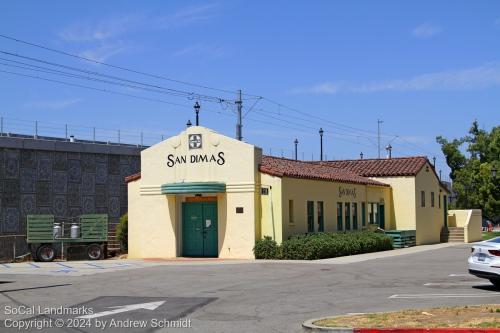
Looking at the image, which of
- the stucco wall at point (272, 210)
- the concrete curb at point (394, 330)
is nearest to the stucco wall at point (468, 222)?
the stucco wall at point (272, 210)

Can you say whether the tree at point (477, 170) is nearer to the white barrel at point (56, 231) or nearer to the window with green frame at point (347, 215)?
the window with green frame at point (347, 215)

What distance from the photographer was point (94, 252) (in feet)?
96.7

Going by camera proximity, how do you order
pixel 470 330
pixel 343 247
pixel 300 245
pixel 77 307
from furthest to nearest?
pixel 343 247 → pixel 300 245 → pixel 77 307 → pixel 470 330

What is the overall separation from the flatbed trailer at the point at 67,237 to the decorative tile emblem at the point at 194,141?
499 cm

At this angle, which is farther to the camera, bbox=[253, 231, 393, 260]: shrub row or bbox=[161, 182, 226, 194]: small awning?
bbox=[161, 182, 226, 194]: small awning

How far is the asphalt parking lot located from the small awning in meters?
3.97

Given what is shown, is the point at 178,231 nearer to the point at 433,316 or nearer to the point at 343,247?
the point at 343,247

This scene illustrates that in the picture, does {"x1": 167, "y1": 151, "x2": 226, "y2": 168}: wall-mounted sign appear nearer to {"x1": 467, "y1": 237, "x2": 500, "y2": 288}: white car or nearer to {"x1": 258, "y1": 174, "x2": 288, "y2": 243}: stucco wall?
{"x1": 258, "y1": 174, "x2": 288, "y2": 243}: stucco wall

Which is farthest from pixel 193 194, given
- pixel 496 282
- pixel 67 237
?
pixel 496 282

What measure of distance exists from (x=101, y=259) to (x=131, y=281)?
36.0ft

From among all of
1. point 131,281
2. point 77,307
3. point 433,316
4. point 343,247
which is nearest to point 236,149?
point 343,247

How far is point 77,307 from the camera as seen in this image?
13.7 m

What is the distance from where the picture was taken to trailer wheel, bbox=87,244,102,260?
29422 millimetres

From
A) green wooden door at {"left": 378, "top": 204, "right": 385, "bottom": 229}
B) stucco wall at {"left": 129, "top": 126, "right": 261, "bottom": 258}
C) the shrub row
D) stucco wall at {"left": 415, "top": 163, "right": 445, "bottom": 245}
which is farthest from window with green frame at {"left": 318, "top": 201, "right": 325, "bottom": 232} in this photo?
stucco wall at {"left": 415, "top": 163, "right": 445, "bottom": 245}
